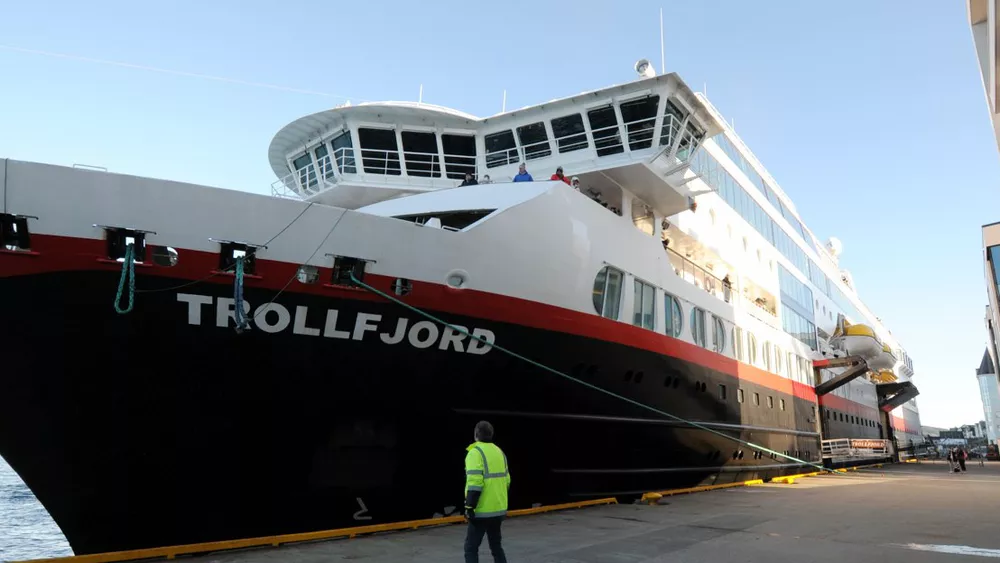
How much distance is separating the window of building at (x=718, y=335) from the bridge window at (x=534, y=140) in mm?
4719

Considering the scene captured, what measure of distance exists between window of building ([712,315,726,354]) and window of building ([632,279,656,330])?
2.86m

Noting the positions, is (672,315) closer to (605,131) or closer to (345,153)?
(605,131)

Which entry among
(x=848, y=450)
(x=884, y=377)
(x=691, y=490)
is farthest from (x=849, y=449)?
(x=691, y=490)

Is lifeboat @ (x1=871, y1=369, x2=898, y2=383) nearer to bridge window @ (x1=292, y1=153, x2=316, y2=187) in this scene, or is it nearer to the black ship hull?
bridge window @ (x1=292, y1=153, x2=316, y2=187)

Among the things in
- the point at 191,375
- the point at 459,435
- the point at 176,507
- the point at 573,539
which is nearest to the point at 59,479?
the point at 176,507

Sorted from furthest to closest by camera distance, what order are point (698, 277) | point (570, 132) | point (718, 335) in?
point (698, 277), point (718, 335), point (570, 132)

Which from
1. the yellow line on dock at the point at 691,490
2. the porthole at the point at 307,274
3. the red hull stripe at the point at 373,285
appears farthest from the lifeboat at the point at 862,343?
the porthole at the point at 307,274

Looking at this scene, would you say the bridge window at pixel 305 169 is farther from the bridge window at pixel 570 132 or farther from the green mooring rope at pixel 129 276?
the green mooring rope at pixel 129 276

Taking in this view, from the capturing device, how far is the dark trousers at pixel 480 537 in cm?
435

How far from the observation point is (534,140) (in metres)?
12.3

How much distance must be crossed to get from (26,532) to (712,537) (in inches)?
545

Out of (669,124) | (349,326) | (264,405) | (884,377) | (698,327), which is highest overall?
(669,124)

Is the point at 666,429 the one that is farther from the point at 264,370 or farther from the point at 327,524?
the point at 264,370

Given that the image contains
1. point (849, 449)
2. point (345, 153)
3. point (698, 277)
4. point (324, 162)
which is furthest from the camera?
point (849, 449)
